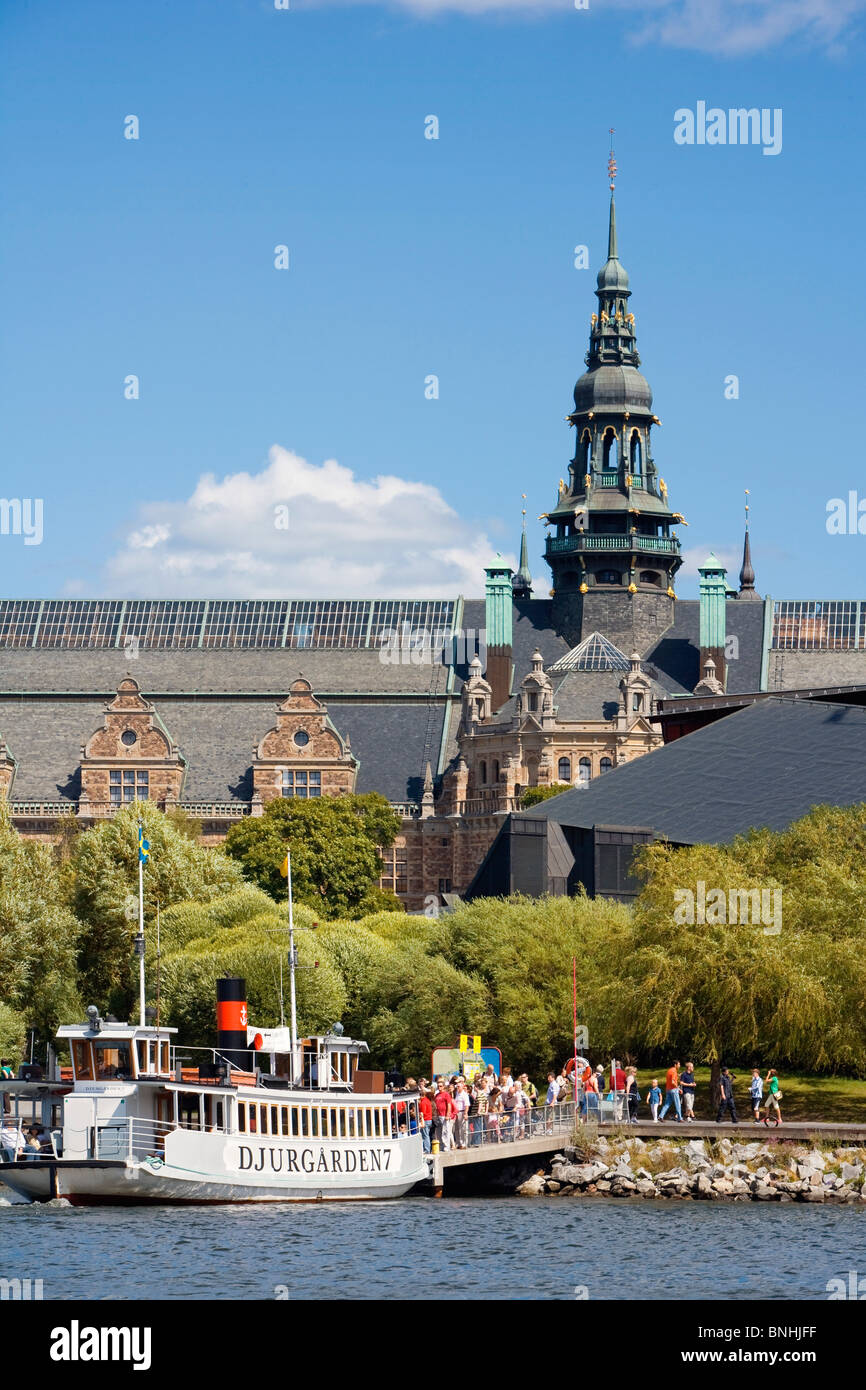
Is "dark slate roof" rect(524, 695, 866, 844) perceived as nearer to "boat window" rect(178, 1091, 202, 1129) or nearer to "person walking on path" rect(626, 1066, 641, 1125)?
"person walking on path" rect(626, 1066, 641, 1125)

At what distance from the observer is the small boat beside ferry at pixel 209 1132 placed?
67125mm

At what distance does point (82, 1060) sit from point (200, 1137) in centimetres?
390

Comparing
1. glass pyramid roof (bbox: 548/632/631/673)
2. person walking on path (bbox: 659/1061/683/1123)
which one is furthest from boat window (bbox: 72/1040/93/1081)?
glass pyramid roof (bbox: 548/632/631/673)

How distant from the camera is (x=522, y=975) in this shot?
8512cm

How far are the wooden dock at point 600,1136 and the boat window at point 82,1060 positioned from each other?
29.3ft

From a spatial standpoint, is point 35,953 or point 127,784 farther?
point 127,784

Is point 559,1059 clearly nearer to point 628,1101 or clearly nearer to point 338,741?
point 628,1101

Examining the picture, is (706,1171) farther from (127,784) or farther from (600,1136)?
(127,784)

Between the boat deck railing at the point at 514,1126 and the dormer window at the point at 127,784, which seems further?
the dormer window at the point at 127,784

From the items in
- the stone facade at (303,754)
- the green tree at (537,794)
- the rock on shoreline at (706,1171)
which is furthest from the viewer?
the stone facade at (303,754)

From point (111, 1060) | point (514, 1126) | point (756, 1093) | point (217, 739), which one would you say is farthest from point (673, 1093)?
point (217, 739)

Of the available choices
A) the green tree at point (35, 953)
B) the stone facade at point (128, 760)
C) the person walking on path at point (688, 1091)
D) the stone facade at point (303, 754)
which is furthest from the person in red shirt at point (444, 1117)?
the stone facade at point (303, 754)
